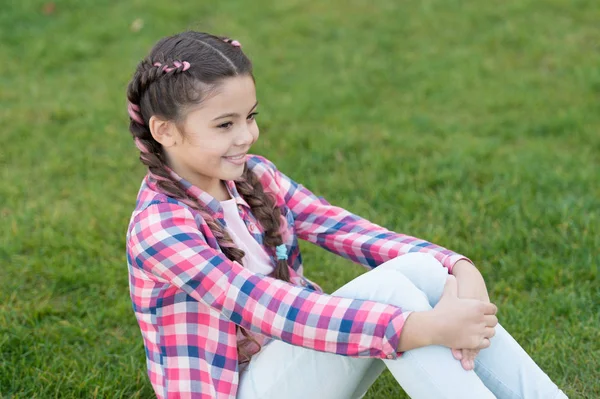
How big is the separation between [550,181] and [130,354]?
6.86 ft

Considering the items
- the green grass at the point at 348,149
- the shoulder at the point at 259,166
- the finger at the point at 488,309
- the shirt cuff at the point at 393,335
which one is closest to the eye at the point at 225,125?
the shoulder at the point at 259,166

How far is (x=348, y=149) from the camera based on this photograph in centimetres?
421

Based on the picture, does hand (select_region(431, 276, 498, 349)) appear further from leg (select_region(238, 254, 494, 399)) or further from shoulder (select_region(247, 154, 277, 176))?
shoulder (select_region(247, 154, 277, 176))

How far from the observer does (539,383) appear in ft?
6.74

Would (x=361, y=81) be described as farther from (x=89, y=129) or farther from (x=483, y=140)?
(x=89, y=129)

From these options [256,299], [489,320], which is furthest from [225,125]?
[489,320]

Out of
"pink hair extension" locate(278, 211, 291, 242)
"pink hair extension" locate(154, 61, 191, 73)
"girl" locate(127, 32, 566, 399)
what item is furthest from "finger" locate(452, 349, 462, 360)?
"pink hair extension" locate(154, 61, 191, 73)

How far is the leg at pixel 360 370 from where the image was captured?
73.5 inches

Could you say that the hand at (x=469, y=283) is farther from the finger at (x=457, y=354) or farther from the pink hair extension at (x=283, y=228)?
the pink hair extension at (x=283, y=228)

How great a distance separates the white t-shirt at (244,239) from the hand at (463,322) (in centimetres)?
53

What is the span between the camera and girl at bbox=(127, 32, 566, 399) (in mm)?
1861

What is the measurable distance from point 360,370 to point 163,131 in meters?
0.77

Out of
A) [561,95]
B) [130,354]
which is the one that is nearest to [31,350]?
[130,354]

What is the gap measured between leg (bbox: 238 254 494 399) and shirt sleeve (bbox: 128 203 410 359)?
0.27 feet
